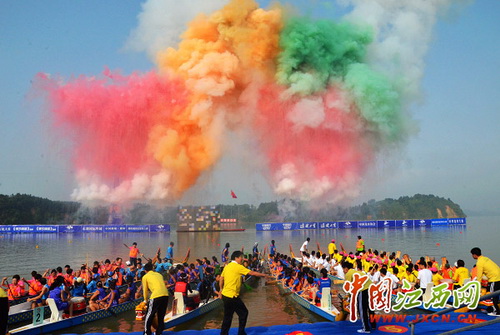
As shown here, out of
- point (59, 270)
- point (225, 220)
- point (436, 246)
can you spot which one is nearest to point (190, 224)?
point (225, 220)

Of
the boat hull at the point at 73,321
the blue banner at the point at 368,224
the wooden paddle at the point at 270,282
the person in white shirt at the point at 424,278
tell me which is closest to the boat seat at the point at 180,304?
the boat hull at the point at 73,321

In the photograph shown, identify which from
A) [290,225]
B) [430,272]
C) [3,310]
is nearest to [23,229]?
[290,225]

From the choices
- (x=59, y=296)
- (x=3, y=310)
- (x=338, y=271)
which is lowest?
(x=338, y=271)

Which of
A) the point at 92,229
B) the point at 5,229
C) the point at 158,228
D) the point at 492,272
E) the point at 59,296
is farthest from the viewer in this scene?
the point at 158,228

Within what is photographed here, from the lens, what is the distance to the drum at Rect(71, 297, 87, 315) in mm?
13212

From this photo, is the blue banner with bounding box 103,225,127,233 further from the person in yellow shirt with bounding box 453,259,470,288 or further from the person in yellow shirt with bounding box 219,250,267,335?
the person in yellow shirt with bounding box 219,250,267,335

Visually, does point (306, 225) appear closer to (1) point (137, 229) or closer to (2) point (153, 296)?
(1) point (137, 229)

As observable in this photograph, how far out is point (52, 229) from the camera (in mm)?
83188

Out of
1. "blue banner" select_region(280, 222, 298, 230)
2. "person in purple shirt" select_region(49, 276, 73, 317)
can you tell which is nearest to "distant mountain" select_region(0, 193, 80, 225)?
"blue banner" select_region(280, 222, 298, 230)

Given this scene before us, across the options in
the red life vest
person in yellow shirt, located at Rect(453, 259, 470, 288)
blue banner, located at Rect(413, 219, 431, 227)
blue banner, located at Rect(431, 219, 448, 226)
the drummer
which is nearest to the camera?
the red life vest

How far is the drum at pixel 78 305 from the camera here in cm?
1321

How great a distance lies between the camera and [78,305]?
1331 cm

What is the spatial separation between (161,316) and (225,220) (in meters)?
78.5

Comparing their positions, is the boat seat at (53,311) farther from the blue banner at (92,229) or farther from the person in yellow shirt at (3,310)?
the blue banner at (92,229)
